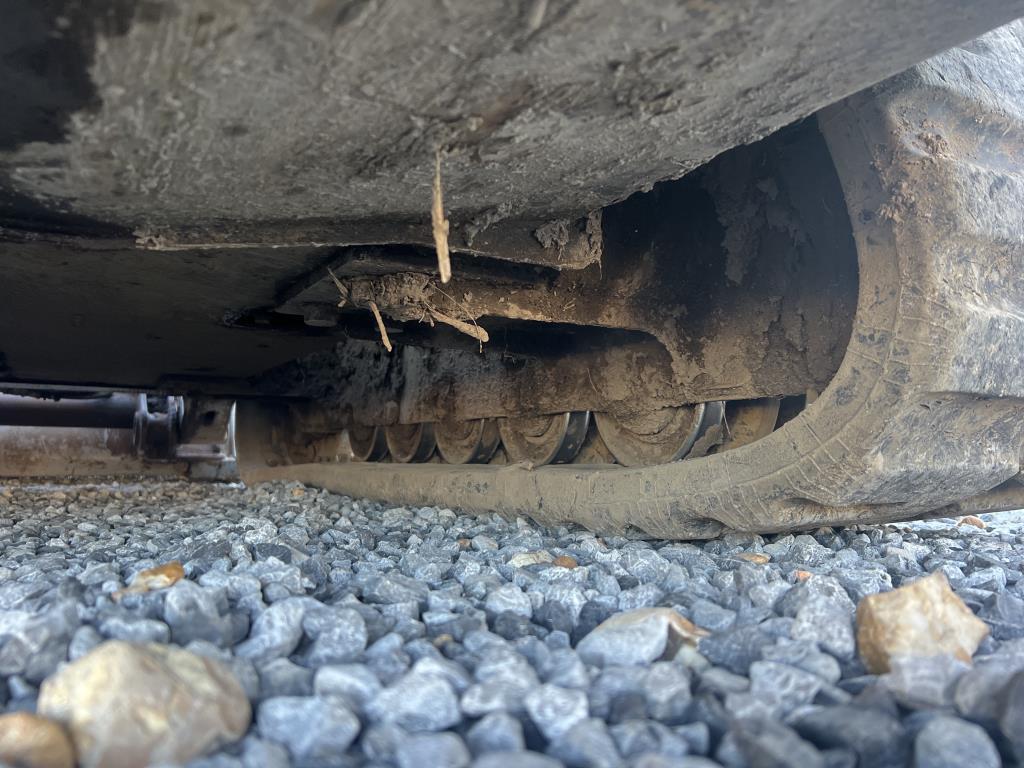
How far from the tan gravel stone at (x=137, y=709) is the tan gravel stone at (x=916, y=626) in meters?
0.78

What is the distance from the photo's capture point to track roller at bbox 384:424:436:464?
372 cm

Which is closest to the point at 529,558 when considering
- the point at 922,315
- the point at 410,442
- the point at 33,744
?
the point at 922,315

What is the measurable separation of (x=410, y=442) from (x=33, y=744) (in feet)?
10.6

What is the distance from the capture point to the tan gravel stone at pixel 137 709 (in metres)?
0.69

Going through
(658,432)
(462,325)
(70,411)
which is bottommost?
(70,411)

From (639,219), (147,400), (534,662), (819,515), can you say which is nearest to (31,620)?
(534,662)

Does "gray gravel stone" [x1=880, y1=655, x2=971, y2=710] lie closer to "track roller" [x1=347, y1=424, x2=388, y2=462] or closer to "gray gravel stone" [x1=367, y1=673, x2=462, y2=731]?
"gray gravel stone" [x1=367, y1=673, x2=462, y2=731]

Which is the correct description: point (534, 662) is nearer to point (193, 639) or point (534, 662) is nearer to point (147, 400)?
point (193, 639)

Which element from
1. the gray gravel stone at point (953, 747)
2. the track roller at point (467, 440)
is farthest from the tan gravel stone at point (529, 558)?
the track roller at point (467, 440)

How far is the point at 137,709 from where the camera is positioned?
711mm

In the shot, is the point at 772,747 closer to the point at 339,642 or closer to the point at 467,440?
the point at 339,642

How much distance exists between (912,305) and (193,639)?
4.25ft

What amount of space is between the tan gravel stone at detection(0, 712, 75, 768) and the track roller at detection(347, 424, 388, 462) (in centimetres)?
348

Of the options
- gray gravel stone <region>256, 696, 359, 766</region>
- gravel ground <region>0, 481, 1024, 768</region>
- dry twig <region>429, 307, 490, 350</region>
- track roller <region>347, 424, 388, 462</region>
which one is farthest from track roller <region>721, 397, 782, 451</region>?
track roller <region>347, 424, 388, 462</region>
